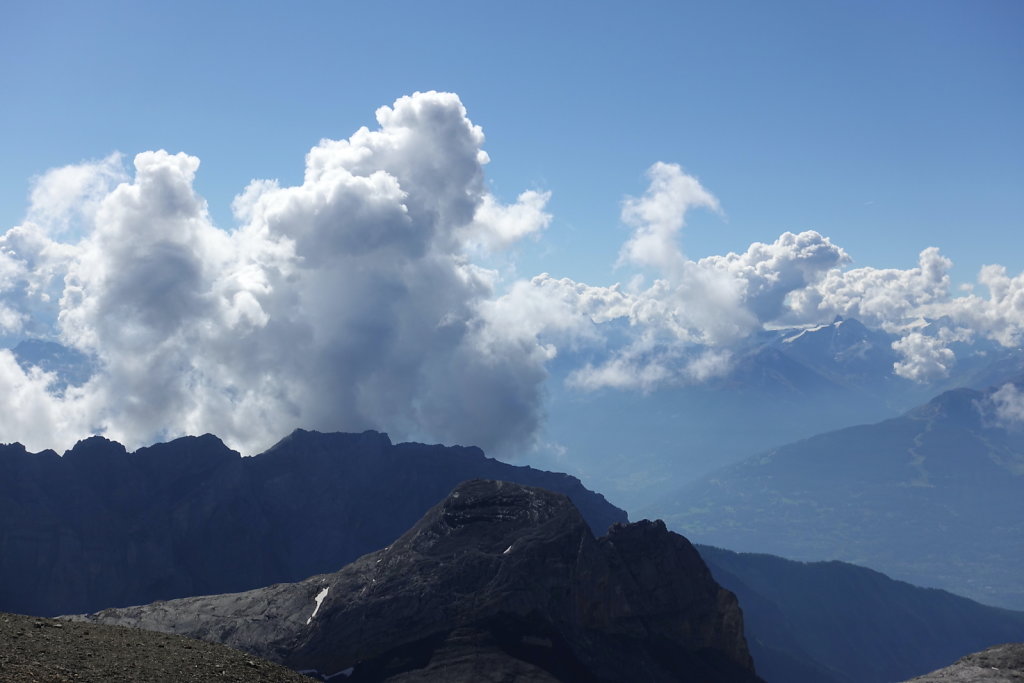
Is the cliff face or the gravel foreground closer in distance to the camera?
A: the gravel foreground

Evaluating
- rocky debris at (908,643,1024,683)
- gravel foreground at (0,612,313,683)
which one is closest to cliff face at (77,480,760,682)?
rocky debris at (908,643,1024,683)

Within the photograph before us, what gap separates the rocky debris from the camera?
109 meters

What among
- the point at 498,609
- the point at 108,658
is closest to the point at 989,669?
the point at 498,609

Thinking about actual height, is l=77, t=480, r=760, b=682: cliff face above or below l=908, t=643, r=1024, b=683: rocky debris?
above

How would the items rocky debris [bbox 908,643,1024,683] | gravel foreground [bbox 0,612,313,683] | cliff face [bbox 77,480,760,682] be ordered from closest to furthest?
1. gravel foreground [bbox 0,612,313,683]
2. rocky debris [bbox 908,643,1024,683]
3. cliff face [bbox 77,480,760,682]

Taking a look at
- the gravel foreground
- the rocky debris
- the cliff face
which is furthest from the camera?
the cliff face

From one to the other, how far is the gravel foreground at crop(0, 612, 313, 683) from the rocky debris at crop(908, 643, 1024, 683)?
255 feet

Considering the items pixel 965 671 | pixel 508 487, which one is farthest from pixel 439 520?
pixel 965 671

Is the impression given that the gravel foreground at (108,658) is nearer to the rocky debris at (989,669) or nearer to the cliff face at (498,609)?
the cliff face at (498,609)

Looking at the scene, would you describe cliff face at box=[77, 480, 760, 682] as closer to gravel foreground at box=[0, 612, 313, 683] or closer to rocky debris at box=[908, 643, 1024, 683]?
rocky debris at box=[908, 643, 1024, 683]

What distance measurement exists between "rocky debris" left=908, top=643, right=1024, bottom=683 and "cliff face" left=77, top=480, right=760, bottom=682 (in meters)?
33.1

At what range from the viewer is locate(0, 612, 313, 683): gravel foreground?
197ft

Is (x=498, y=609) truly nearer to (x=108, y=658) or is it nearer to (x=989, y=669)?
(x=989, y=669)

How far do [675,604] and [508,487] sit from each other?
104 ft
